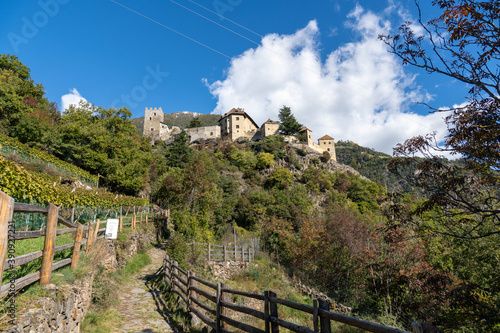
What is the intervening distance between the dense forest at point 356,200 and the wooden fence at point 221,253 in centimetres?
108

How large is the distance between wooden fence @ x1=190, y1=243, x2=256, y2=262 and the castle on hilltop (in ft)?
171

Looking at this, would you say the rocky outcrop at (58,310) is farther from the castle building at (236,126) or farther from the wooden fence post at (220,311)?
the castle building at (236,126)

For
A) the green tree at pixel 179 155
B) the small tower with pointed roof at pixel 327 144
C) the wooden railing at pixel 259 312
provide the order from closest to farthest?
1. the wooden railing at pixel 259 312
2. the green tree at pixel 179 155
3. the small tower with pointed roof at pixel 327 144

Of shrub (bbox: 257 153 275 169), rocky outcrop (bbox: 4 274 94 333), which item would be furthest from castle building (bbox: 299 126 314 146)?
rocky outcrop (bbox: 4 274 94 333)

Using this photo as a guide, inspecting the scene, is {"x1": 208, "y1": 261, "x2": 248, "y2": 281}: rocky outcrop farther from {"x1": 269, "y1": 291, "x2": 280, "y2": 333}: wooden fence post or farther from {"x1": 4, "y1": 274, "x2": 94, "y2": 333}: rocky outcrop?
{"x1": 269, "y1": 291, "x2": 280, "y2": 333}: wooden fence post

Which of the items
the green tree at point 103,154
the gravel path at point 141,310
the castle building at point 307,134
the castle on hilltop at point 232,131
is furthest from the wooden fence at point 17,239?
the castle building at point 307,134

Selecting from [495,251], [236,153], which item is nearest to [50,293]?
[495,251]

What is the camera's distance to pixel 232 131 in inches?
2899

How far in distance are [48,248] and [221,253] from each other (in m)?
14.0

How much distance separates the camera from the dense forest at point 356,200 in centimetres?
479

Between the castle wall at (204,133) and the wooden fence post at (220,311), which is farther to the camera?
the castle wall at (204,133)

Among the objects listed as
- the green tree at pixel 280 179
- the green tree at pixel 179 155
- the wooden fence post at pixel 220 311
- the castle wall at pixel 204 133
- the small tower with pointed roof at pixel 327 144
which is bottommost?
the wooden fence post at pixel 220 311

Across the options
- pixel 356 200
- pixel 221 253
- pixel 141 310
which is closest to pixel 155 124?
pixel 356 200

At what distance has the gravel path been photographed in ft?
20.3
